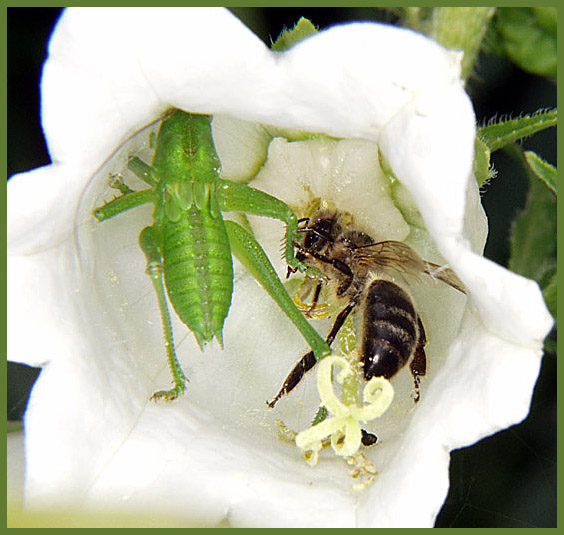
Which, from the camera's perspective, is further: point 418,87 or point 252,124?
point 252,124

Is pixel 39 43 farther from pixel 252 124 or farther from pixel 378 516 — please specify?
pixel 378 516

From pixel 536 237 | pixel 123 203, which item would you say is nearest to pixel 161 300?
pixel 123 203

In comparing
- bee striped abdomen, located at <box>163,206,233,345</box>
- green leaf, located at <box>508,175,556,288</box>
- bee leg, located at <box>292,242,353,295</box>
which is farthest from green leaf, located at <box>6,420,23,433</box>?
green leaf, located at <box>508,175,556,288</box>

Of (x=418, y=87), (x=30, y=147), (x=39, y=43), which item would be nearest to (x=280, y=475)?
(x=418, y=87)

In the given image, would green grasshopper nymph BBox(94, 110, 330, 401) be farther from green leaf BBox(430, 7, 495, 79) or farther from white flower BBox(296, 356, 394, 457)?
green leaf BBox(430, 7, 495, 79)

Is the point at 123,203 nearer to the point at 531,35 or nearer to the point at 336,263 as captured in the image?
the point at 336,263

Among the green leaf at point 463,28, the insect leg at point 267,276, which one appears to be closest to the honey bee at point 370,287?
the insect leg at point 267,276
